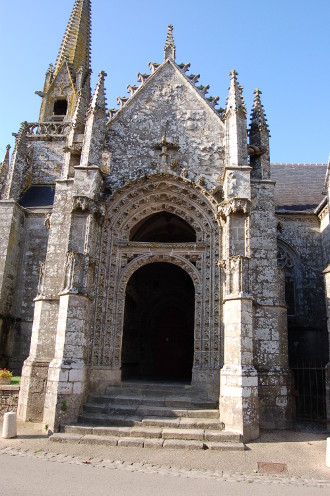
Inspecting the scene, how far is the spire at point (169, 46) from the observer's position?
→ 12076 mm

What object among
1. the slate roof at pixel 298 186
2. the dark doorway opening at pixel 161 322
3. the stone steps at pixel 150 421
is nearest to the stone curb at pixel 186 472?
the stone steps at pixel 150 421

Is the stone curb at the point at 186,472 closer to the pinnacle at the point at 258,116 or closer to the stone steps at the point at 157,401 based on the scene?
the stone steps at the point at 157,401

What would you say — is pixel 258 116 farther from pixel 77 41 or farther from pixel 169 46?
pixel 77 41

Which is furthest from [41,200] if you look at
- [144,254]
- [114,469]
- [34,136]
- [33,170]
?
[114,469]

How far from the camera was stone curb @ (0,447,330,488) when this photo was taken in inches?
215

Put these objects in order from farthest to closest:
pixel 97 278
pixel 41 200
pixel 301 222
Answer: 1. pixel 41 200
2. pixel 301 222
3. pixel 97 278

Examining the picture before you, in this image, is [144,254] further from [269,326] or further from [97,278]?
[269,326]

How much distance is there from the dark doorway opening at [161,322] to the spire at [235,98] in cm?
589

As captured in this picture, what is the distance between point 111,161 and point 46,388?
5914mm

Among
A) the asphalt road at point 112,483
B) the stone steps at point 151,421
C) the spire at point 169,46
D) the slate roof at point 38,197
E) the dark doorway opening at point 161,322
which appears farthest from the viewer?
the slate roof at point 38,197

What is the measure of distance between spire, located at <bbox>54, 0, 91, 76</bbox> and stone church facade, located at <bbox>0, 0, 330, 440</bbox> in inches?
467

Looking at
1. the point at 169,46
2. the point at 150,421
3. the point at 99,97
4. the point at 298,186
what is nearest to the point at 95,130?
the point at 99,97

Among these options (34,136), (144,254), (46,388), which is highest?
(34,136)

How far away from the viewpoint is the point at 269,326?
8.68 metres
